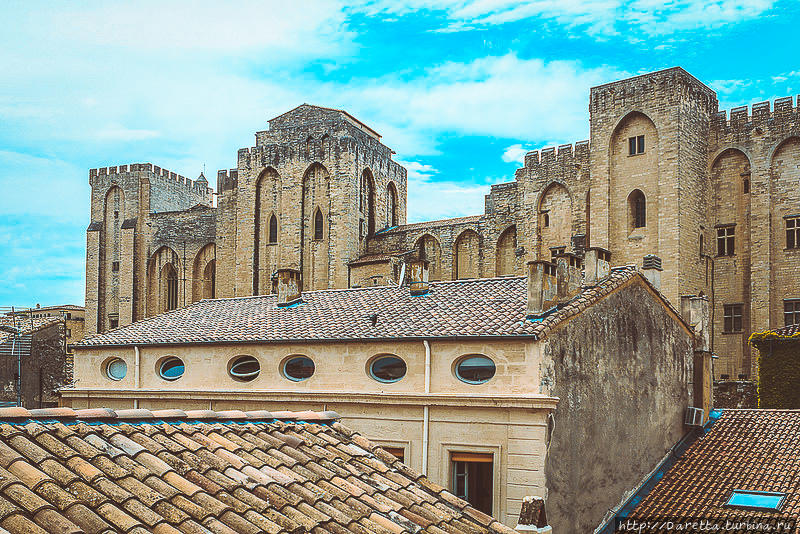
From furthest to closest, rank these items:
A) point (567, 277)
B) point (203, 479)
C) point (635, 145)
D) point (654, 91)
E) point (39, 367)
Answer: point (39, 367)
point (635, 145)
point (654, 91)
point (567, 277)
point (203, 479)

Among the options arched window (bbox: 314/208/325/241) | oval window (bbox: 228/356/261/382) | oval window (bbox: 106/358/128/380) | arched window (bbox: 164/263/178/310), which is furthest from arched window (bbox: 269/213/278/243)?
oval window (bbox: 228/356/261/382)

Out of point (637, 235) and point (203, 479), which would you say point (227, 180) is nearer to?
point (637, 235)

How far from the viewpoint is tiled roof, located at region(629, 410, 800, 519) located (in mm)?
17703

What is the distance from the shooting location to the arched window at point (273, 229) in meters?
52.6

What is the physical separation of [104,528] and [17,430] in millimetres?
1783

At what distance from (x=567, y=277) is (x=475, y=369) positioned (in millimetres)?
2944

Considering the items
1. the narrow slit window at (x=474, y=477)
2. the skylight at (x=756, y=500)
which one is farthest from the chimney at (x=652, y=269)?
the narrow slit window at (x=474, y=477)

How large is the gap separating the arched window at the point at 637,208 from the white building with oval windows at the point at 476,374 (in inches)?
637

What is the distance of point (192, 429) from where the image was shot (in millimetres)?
8805

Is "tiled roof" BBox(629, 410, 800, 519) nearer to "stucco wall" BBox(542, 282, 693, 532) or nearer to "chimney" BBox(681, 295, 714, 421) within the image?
"stucco wall" BBox(542, 282, 693, 532)

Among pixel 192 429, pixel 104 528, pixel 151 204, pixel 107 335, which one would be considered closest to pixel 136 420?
pixel 192 429

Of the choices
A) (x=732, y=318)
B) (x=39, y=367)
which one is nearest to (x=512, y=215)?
(x=732, y=318)

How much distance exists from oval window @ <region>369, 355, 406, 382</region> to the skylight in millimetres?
7559

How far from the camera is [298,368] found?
66.1 feet
